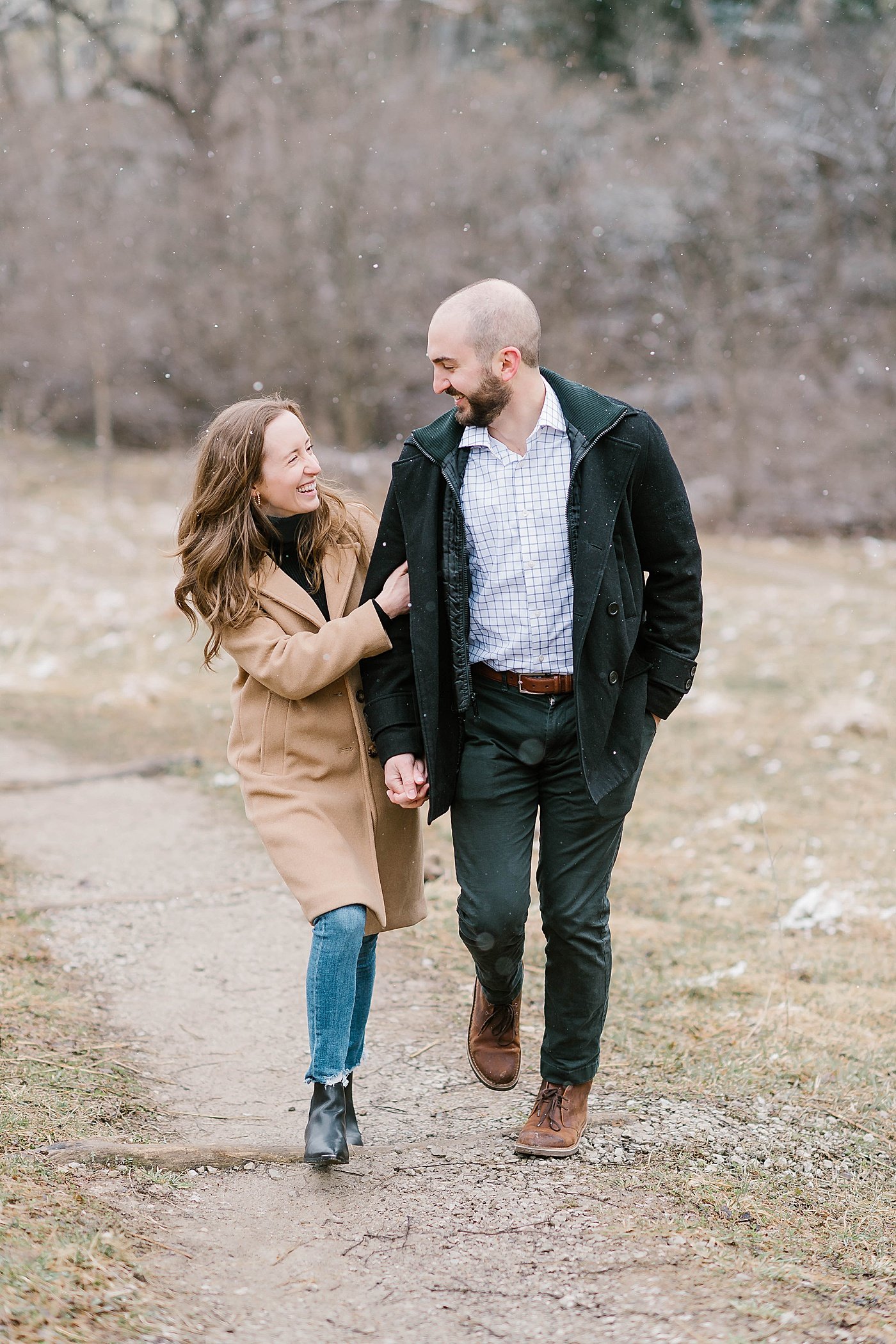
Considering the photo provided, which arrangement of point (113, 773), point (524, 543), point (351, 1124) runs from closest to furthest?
point (524, 543) → point (351, 1124) → point (113, 773)

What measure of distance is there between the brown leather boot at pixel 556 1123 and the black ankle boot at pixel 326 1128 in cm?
52

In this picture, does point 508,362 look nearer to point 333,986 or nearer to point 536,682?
point 536,682

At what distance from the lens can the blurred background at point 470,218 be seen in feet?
76.3

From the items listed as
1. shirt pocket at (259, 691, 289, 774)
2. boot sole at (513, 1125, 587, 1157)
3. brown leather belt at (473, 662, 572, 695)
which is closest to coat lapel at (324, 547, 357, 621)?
shirt pocket at (259, 691, 289, 774)

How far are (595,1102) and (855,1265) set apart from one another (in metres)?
1.09

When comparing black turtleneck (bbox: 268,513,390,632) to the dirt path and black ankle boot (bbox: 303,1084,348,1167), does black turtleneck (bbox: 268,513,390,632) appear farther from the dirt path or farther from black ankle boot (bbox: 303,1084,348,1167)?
the dirt path

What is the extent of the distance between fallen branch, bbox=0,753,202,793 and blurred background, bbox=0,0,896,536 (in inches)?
563

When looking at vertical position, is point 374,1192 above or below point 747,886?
above

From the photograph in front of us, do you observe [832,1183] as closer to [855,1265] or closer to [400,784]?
[855,1265]

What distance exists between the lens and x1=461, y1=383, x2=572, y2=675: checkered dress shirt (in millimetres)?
3373

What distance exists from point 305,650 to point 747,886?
3.96 m

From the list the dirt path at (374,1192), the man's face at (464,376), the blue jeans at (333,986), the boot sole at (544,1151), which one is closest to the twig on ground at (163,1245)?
the dirt path at (374,1192)

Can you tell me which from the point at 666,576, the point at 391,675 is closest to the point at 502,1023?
the point at 391,675

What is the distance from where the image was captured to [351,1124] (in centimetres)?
371
